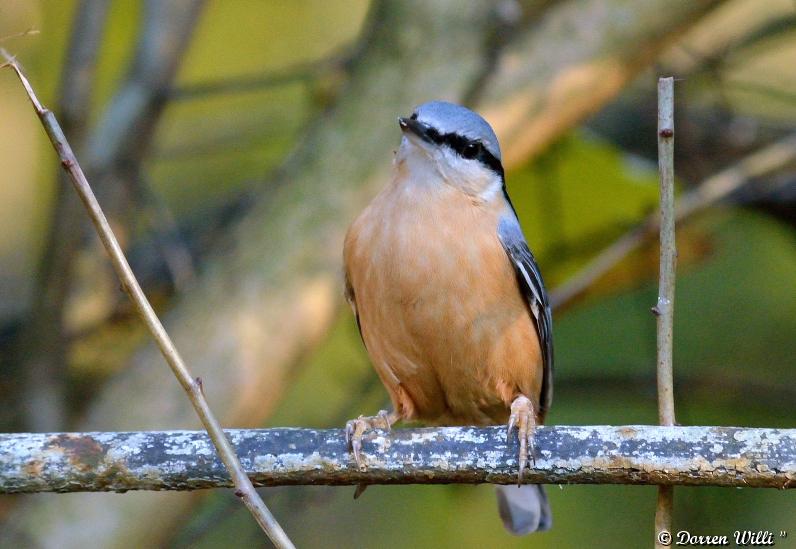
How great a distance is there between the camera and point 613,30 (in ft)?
16.2

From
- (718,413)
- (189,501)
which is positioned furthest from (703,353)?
(189,501)

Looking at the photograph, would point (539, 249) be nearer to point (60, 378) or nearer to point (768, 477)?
point (60, 378)

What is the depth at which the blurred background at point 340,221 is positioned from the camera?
15.4 ft

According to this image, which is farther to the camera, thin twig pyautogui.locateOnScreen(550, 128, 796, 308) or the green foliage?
the green foliage

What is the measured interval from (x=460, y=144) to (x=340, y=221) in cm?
91

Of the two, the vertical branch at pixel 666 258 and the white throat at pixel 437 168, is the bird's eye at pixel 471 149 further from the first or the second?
the vertical branch at pixel 666 258

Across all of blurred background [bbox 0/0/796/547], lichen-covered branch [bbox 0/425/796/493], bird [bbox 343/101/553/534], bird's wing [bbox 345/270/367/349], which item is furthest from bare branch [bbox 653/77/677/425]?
blurred background [bbox 0/0/796/547]

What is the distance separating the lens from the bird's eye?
411 centimetres

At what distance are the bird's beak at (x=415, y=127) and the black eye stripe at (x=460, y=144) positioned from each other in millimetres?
13

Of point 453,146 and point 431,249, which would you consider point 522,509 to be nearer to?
point 431,249

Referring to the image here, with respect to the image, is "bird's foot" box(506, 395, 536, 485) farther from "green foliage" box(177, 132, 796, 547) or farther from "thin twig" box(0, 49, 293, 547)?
"green foliage" box(177, 132, 796, 547)

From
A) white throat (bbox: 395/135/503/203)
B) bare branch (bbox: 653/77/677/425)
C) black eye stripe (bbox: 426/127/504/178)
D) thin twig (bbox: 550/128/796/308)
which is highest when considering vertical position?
thin twig (bbox: 550/128/796/308)

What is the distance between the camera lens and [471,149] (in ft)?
13.5

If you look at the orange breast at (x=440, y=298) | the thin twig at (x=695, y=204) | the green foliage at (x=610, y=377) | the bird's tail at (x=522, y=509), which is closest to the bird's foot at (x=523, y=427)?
the orange breast at (x=440, y=298)
